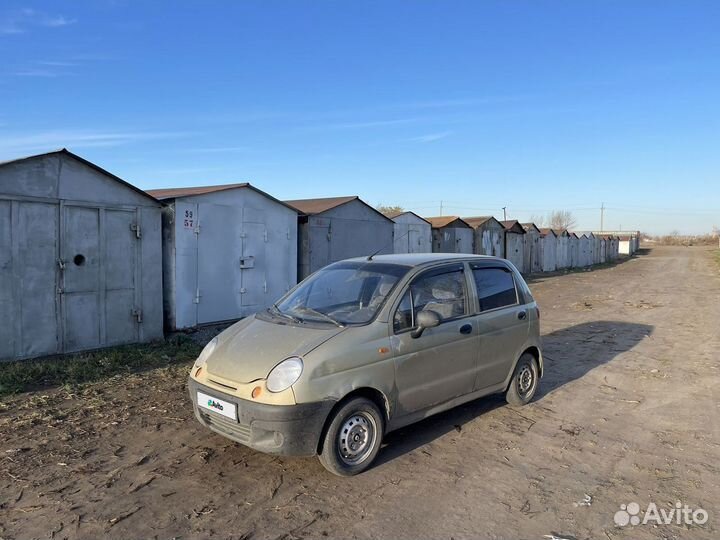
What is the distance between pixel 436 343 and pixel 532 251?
1079 inches

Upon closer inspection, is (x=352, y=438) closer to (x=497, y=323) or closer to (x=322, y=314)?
(x=322, y=314)

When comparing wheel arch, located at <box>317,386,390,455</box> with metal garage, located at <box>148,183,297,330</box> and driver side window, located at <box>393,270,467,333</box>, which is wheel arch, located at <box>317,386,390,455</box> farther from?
metal garage, located at <box>148,183,297,330</box>

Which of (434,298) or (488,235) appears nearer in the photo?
(434,298)

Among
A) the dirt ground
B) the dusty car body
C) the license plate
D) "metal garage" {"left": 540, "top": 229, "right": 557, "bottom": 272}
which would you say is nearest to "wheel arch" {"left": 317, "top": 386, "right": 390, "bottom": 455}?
the dusty car body

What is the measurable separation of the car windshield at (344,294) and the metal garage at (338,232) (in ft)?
23.0

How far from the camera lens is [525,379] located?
19.4 feet

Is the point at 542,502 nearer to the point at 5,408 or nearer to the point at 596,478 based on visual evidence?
the point at 596,478

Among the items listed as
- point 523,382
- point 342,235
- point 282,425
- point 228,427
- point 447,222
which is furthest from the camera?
point 447,222

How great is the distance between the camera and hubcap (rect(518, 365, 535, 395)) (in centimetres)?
580

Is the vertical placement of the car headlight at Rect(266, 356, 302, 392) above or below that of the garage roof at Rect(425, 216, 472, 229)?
below

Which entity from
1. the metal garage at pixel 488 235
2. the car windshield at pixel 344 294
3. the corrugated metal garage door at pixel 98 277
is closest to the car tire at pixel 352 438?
the car windshield at pixel 344 294

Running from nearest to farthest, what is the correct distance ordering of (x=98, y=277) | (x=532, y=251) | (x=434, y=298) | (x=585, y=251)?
1. (x=434, y=298)
2. (x=98, y=277)
3. (x=532, y=251)
4. (x=585, y=251)

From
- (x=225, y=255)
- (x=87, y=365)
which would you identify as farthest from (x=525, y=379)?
(x=225, y=255)

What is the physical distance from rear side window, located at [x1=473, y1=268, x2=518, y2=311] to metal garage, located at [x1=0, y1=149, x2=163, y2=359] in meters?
6.07
